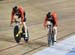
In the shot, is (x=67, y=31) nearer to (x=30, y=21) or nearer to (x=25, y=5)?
(x=30, y=21)

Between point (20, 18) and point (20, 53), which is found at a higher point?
point (20, 18)

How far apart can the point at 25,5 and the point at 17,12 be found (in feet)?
68.6

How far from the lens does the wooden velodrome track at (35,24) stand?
653 inches

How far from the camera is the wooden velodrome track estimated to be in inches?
653

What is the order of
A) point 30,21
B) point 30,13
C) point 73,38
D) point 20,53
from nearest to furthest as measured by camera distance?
point 20,53 < point 73,38 < point 30,21 < point 30,13

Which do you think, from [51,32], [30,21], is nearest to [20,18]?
[51,32]

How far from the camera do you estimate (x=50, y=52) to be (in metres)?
15.8

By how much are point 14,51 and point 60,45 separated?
2.85 meters

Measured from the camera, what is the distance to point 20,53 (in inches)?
606

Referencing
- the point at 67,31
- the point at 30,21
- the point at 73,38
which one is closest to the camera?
the point at 73,38

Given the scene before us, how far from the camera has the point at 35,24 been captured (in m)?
25.6

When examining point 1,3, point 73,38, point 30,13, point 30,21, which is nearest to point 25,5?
point 1,3

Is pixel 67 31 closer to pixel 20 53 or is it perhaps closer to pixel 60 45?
pixel 60 45

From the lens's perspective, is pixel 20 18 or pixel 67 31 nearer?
pixel 20 18
